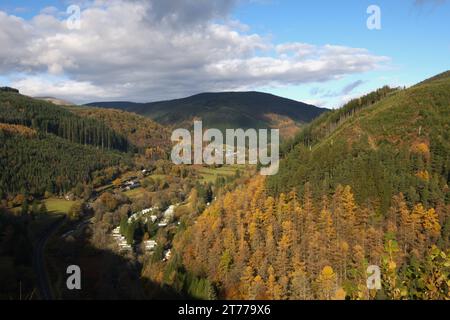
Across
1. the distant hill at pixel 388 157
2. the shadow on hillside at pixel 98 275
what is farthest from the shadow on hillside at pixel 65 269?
the distant hill at pixel 388 157

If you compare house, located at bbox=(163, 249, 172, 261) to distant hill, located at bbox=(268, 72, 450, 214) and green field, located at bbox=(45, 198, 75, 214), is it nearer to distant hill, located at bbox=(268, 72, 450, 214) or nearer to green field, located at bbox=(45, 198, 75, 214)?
distant hill, located at bbox=(268, 72, 450, 214)

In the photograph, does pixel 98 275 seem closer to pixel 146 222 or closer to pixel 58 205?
pixel 146 222

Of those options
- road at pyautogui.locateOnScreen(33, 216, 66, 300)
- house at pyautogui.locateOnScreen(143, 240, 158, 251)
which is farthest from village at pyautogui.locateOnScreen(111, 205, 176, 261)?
road at pyautogui.locateOnScreen(33, 216, 66, 300)

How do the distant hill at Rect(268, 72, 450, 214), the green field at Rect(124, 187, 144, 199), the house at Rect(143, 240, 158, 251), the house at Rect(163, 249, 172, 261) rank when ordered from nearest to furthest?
the distant hill at Rect(268, 72, 450, 214) < the house at Rect(163, 249, 172, 261) < the house at Rect(143, 240, 158, 251) < the green field at Rect(124, 187, 144, 199)

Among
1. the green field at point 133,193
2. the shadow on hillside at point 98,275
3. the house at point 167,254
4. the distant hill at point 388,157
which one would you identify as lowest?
the shadow on hillside at point 98,275

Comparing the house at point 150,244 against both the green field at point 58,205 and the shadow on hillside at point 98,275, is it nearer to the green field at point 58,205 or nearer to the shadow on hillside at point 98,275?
the shadow on hillside at point 98,275

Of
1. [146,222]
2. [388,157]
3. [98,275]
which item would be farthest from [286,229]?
[146,222]
